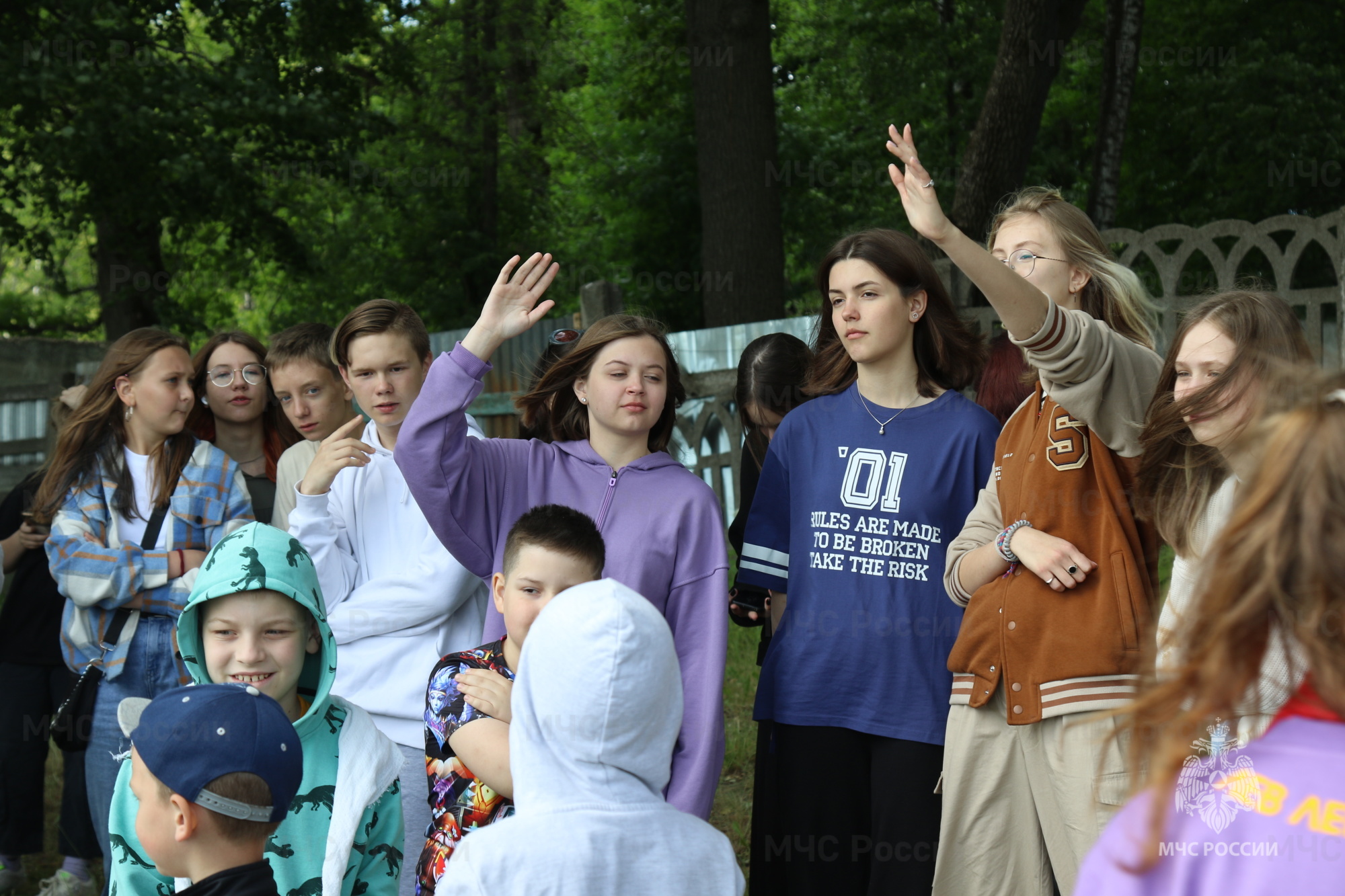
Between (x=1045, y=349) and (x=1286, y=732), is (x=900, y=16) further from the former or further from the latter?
(x=1286, y=732)

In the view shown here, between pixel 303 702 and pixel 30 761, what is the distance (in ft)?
7.68

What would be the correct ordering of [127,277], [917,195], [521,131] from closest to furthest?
[917,195] → [127,277] → [521,131]

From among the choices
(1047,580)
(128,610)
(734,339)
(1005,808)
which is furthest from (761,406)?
(734,339)

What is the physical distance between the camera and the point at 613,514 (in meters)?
2.93

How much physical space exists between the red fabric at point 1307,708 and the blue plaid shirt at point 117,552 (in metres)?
3.15

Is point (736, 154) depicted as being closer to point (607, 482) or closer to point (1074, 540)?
point (607, 482)

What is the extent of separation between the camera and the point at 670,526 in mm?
2875

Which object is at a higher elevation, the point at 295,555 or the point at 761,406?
the point at 761,406

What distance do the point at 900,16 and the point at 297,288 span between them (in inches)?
418

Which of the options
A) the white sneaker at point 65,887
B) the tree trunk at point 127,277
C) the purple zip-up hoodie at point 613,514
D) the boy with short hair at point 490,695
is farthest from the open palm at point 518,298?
the tree trunk at point 127,277

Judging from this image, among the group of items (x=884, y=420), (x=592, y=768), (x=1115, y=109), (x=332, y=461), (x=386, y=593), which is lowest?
(x=592, y=768)

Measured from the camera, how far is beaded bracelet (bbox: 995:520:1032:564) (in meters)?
2.59

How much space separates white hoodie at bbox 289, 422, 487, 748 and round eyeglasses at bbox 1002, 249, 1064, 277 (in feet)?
5.44

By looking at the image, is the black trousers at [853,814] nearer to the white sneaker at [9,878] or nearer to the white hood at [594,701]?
the white hood at [594,701]
